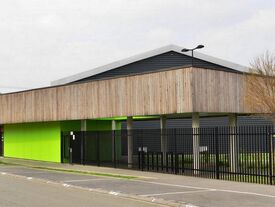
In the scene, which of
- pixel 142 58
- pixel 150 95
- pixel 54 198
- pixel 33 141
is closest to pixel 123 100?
A: pixel 150 95

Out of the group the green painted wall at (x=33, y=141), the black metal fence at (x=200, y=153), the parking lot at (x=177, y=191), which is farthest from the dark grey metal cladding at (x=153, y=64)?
the parking lot at (x=177, y=191)

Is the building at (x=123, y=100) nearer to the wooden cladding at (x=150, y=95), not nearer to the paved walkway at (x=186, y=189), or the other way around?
the wooden cladding at (x=150, y=95)

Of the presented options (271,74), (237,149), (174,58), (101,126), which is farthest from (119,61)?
(237,149)

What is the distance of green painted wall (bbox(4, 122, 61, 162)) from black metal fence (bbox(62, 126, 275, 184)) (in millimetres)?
1292

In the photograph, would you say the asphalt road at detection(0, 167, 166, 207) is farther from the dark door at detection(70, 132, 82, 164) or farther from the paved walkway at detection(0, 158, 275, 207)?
the dark door at detection(70, 132, 82, 164)

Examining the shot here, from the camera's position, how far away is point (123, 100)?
2684 cm

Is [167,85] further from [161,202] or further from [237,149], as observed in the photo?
[161,202]

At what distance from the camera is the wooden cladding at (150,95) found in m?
23.4

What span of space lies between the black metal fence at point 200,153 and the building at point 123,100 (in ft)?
2.88

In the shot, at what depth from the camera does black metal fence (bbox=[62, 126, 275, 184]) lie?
21.1m

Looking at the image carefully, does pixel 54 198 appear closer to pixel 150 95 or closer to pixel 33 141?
pixel 150 95

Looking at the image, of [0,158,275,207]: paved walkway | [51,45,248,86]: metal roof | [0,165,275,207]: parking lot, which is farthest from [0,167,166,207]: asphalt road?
[51,45,248,86]: metal roof

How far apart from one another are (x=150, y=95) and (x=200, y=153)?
367cm

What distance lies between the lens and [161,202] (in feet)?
45.2
